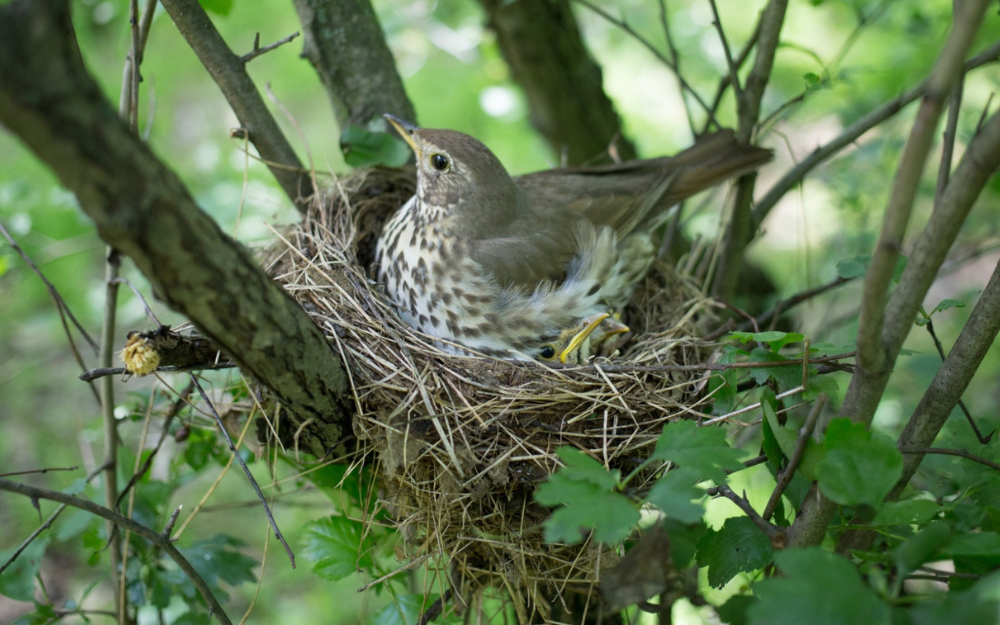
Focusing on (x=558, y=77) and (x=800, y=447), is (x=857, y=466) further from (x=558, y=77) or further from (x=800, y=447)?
(x=558, y=77)

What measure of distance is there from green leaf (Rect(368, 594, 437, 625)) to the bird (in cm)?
87

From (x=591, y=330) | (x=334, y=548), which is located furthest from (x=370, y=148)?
(x=334, y=548)

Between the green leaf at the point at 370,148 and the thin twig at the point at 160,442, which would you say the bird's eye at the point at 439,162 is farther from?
the thin twig at the point at 160,442

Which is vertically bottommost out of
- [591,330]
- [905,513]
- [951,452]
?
[905,513]

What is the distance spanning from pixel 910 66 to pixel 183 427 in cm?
373

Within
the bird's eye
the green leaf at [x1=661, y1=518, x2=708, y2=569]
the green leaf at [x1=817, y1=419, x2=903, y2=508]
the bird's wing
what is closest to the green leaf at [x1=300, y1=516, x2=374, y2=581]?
the green leaf at [x1=661, y1=518, x2=708, y2=569]

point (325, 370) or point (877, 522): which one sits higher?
point (325, 370)

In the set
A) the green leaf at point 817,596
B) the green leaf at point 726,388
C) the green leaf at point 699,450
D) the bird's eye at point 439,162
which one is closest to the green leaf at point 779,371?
the green leaf at point 726,388

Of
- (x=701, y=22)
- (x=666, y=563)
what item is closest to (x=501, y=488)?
(x=666, y=563)

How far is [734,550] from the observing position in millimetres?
1557

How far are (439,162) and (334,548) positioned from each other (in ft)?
4.85

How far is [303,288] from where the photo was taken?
231cm

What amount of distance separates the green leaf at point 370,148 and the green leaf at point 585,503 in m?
1.77

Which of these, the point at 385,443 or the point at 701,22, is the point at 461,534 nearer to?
the point at 385,443
